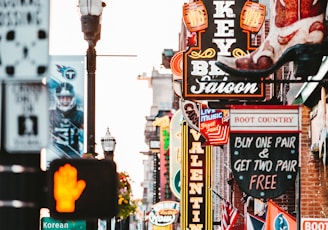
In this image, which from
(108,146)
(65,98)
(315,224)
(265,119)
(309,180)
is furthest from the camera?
(108,146)

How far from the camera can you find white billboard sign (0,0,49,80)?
8.20 meters

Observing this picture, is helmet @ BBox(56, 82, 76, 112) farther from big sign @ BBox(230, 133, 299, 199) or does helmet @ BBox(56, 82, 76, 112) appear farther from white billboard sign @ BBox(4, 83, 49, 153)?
white billboard sign @ BBox(4, 83, 49, 153)

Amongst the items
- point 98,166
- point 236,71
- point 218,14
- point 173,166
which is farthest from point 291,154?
point 173,166

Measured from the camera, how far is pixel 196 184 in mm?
38625

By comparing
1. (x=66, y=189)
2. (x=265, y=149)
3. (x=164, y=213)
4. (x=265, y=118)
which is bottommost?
(x=164, y=213)

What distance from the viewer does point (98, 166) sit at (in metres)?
8.99

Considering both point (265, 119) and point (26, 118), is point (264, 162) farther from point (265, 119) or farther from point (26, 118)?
point (26, 118)

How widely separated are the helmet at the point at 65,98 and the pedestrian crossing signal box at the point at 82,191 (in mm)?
5578

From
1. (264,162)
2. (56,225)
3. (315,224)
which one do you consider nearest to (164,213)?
(315,224)

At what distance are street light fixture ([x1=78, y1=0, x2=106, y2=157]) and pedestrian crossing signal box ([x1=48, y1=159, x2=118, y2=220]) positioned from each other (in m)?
8.66

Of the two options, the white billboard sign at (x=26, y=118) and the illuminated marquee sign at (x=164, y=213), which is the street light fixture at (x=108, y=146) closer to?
the white billboard sign at (x=26, y=118)

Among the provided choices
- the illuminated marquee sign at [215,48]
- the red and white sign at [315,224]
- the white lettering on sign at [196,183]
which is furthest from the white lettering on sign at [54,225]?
the white lettering on sign at [196,183]

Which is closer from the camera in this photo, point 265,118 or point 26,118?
point 26,118

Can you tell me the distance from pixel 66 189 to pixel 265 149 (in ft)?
36.5
